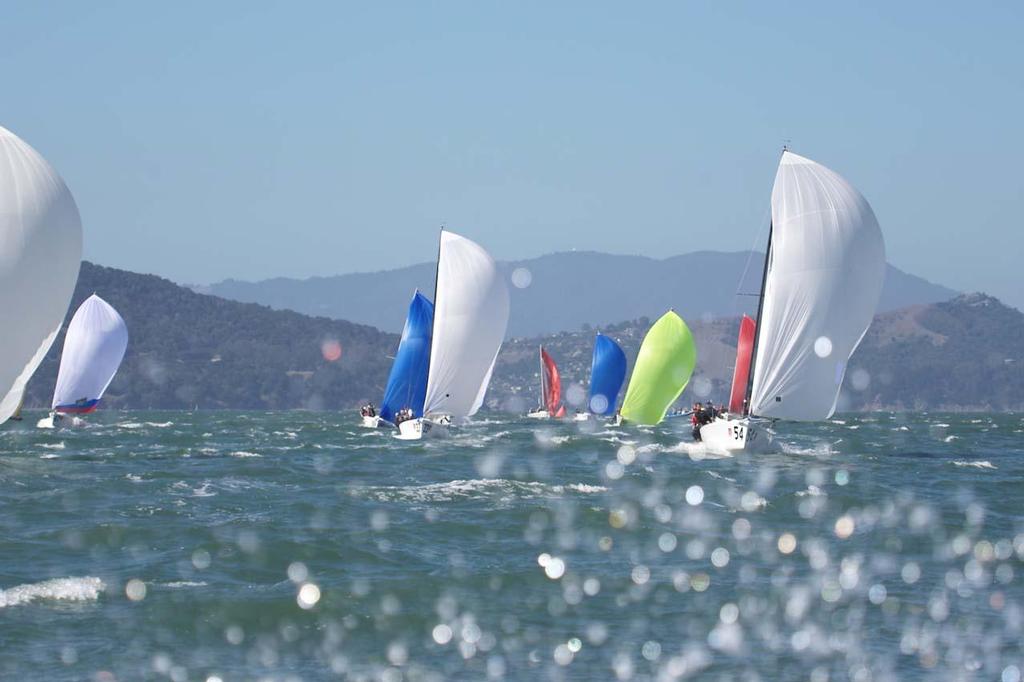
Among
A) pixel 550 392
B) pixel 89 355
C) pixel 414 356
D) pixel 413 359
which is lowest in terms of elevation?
pixel 550 392

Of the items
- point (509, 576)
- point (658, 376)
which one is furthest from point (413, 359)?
point (509, 576)

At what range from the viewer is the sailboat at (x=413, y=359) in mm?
57781

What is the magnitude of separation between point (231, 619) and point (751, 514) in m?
13.2

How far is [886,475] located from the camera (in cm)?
3853

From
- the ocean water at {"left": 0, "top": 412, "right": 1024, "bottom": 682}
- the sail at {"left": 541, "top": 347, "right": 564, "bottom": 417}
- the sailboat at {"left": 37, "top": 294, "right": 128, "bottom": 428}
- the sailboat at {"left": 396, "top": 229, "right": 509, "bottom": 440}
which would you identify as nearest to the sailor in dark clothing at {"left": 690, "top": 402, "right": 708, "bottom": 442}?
the ocean water at {"left": 0, "top": 412, "right": 1024, "bottom": 682}

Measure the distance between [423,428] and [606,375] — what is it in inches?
1182

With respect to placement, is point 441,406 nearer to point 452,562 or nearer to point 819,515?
point 819,515

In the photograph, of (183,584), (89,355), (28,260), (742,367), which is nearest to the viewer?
(183,584)

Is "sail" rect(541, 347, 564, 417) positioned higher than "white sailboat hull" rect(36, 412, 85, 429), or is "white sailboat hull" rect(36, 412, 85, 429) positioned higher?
"sail" rect(541, 347, 564, 417)

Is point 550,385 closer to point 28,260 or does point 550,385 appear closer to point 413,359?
point 413,359

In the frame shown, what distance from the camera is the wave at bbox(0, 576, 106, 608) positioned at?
59.2ft

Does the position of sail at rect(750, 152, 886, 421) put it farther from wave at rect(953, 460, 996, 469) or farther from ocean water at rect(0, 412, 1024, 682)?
wave at rect(953, 460, 996, 469)

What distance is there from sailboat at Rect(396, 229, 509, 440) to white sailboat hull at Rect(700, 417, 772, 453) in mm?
13423

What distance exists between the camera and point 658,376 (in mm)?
61125
